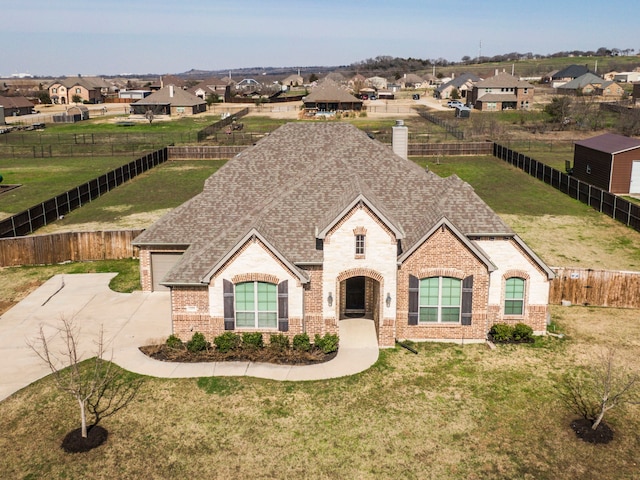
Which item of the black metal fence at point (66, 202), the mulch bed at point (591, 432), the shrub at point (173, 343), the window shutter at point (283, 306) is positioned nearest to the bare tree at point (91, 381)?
the shrub at point (173, 343)

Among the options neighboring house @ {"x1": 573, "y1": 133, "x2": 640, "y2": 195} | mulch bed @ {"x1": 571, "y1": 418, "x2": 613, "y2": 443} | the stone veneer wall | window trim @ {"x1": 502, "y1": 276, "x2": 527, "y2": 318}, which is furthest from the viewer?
neighboring house @ {"x1": 573, "y1": 133, "x2": 640, "y2": 195}

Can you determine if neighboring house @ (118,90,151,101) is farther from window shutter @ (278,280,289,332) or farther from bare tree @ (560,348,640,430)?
bare tree @ (560,348,640,430)

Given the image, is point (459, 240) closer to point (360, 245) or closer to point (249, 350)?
point (360, 245)

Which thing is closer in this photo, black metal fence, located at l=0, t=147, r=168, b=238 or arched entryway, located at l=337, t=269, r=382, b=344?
arched entryway, located at l=337, t=269, r=382, b=344

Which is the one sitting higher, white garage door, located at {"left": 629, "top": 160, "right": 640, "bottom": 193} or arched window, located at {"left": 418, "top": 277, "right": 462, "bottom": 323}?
white garage door, located at {"left": 629, "top": 160, "right": 640, "bottom": 193}

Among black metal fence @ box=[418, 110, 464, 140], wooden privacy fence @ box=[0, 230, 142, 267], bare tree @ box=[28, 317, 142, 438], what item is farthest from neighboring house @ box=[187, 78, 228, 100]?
bare tree @ box=[28, 317, 142, 438]

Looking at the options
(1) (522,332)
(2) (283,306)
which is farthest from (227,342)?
(1) (522,332)

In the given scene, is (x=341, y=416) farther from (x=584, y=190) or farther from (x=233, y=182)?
(x=584, y=190)
